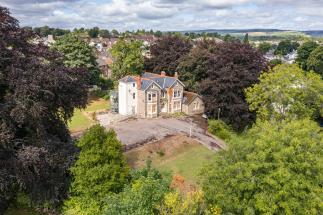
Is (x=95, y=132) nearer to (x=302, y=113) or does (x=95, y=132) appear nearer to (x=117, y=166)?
(x=117, y=166)

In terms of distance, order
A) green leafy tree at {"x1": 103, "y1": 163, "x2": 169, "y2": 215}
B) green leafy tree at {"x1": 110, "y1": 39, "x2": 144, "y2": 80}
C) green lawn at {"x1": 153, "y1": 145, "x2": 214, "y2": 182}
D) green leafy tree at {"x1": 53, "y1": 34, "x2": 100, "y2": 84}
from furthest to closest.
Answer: green leafy tree at {"x1": 53, "y1": 34, "x2": 100, "y2": 84}
green leafy tree at {"x1": 110, "y1": 39, "x2": 144, "y2": 80}
green lawn at {"x1": 153, "y1": 145, "x2": 214, "y2": 182}
green leafy tree at {"x1": 103, "y1": 163, "x2": 169, "y2": 215}

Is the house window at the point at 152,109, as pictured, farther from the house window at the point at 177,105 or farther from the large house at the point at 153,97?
the house window at the point at 177,105

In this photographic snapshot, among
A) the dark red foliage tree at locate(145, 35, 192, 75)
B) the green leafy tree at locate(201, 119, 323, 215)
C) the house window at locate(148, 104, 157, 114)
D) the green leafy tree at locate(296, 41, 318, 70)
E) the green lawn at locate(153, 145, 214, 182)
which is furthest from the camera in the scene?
the green leafy tree at locate(296, 41, 318, 70)

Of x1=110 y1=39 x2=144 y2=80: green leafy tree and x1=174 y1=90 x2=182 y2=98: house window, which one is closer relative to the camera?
x1=174 y1=90 x2=182 y2=98: house window

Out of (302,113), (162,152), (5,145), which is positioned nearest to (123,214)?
(5,145)

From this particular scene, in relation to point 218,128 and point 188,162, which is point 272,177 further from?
point 218,128

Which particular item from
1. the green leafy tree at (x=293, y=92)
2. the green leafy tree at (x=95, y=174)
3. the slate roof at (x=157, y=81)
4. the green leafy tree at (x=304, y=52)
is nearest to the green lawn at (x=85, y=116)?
the slate roof at (x=157, y=81)

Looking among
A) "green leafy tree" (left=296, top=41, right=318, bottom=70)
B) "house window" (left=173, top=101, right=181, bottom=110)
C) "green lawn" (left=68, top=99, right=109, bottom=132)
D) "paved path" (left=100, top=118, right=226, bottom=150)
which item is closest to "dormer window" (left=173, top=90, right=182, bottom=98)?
"house window" (left=173, top=101, right=181, bottom=110)

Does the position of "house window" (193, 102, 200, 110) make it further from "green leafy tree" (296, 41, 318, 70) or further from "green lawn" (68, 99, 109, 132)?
"green leafy tree" (296, 41, 318, 70)
